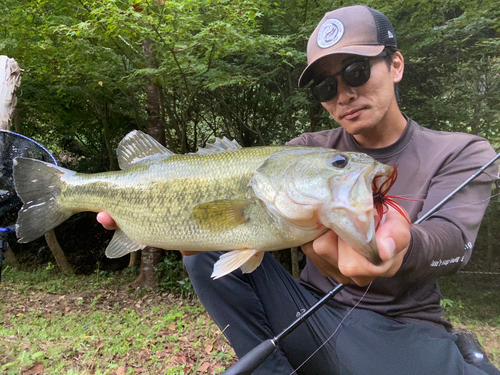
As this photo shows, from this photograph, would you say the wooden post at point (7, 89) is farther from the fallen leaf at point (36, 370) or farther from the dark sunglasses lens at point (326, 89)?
the dark sunglasses lens at point (326, 89)

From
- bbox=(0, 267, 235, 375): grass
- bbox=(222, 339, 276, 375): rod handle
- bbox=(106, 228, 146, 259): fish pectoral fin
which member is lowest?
bbox=(0, 267, 235, 375): grass

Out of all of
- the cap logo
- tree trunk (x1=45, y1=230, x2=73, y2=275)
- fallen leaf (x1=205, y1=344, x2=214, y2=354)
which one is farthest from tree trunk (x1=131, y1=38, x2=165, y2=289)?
the cap logo

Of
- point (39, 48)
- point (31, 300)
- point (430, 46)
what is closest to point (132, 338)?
point (31, 300)

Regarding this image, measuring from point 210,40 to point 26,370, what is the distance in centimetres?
472

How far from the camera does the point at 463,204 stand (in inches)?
73.2

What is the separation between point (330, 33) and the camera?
225cm

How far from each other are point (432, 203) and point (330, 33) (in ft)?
4.54

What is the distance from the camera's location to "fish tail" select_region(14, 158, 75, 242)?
2318mm

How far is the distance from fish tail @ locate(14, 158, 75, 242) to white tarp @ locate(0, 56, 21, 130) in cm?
178

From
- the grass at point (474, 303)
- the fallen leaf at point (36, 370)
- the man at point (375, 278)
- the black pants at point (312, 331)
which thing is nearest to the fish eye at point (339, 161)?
the man at point (375, 278)

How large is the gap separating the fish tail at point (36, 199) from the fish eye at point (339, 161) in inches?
78.7

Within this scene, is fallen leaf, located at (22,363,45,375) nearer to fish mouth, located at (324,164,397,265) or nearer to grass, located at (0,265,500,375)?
grass, located at (0,265,500,375)

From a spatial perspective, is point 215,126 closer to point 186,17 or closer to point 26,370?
point 186,17

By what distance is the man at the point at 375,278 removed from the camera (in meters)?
1.89
